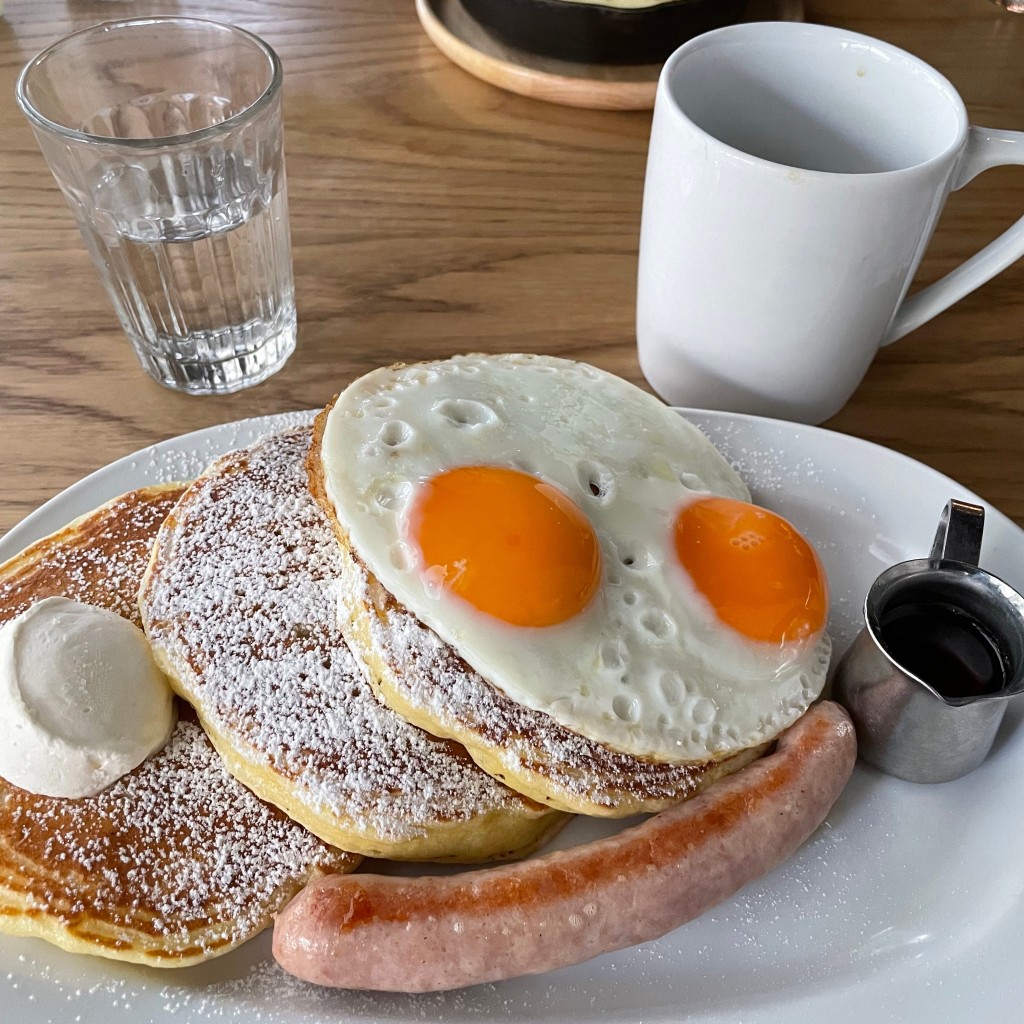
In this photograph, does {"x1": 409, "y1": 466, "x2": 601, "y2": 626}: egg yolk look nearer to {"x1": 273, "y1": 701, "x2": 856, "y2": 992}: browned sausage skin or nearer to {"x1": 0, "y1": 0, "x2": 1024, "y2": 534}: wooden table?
{"x1": 273, "y1": 701, "x2": 856, "y2": 992}: browned sausage skin

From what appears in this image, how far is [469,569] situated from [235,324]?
0.77 meters

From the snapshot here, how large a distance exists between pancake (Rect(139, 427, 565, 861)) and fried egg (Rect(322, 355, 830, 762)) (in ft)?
0.38

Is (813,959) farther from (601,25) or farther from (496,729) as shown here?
(601,25)

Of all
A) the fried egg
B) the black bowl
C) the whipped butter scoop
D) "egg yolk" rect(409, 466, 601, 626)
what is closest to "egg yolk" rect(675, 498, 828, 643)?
the fried egg

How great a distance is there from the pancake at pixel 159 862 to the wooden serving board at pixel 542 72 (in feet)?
5.45

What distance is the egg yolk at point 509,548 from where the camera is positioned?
104cm

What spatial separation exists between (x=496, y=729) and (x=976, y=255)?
3.25 ft

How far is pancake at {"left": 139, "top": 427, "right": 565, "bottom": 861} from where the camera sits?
1.00 metres

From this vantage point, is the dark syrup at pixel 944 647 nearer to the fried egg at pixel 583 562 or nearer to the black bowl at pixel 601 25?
the fried egg at pixel 583 562

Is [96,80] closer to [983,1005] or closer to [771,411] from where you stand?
[771,411]

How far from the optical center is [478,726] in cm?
101

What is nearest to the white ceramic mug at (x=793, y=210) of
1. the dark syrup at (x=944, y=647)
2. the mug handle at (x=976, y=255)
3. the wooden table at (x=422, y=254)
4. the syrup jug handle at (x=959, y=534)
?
the mug handle at (x=976, y=255)

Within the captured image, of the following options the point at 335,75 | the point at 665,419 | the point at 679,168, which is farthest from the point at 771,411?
the point at 335,75

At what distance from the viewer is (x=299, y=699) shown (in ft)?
3.47
